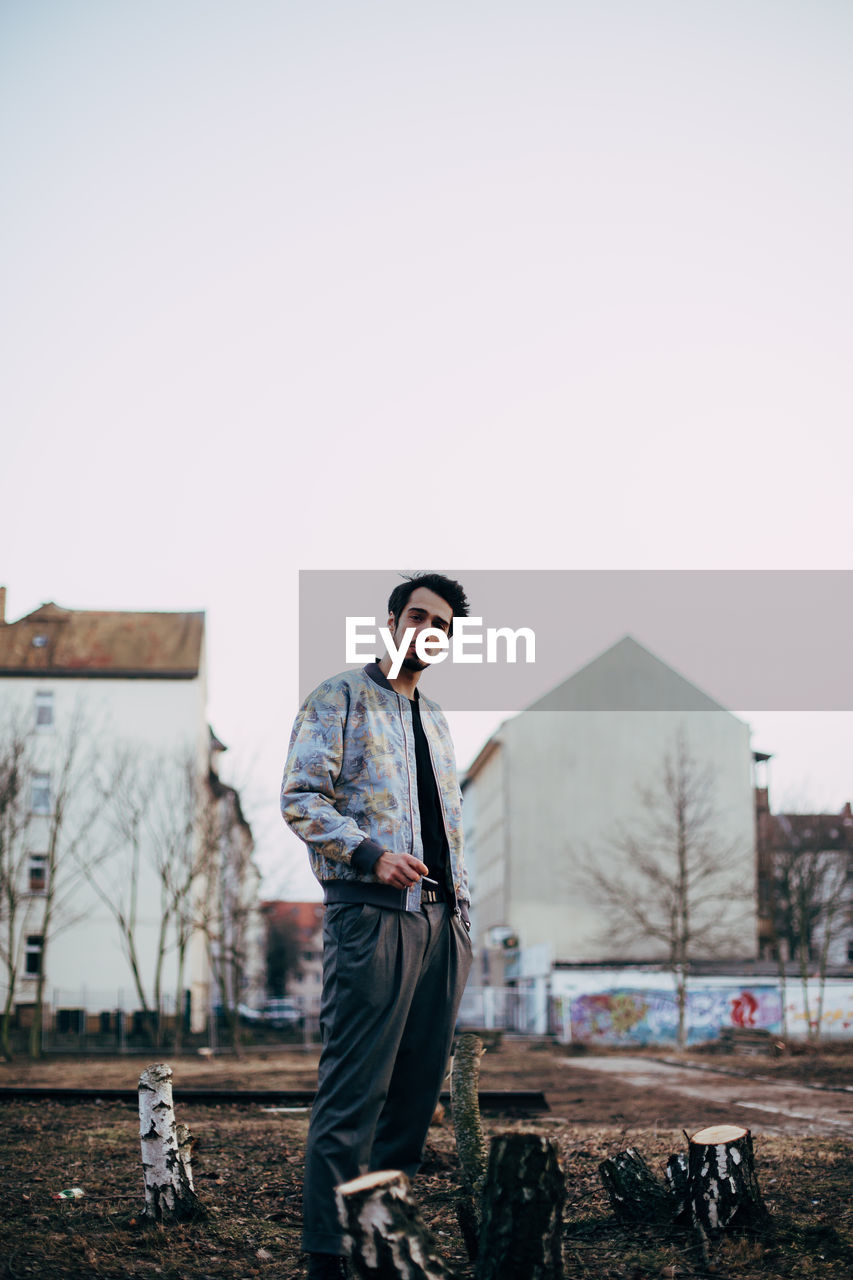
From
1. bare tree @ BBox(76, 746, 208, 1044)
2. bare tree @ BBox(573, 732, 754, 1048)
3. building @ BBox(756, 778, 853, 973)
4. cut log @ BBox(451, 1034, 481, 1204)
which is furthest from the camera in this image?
building @ BBox(756, 778, 853, 973)

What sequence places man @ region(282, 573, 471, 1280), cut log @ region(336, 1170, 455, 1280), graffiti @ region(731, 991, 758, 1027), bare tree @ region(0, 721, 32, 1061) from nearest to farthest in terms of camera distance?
cut log @ region(336, 1170, 455, 1280), man @ region(282, 573, 471, 1280), bare tree @ region(0, 721, 32, 1061), graffiti @ region(731, 991, 758, 1027)

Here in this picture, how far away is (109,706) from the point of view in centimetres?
4097

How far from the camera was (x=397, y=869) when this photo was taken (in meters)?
3.26

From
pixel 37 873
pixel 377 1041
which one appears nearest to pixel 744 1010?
pixel 37 873

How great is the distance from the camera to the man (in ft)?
10.7

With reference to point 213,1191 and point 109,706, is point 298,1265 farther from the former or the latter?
point 109,706

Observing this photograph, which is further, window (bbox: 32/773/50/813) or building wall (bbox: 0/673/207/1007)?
window (bbox: 32/773/50/813)

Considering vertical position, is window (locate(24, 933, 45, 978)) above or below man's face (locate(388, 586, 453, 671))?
below

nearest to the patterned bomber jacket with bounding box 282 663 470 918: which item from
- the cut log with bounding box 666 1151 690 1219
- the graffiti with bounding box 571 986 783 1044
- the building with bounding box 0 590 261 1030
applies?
the cut log with bounding box 666 1151 690 1219

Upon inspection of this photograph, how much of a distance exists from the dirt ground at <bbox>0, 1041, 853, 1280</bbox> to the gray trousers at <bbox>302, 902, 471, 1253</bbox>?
464 mm

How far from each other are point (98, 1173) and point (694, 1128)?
404 cm

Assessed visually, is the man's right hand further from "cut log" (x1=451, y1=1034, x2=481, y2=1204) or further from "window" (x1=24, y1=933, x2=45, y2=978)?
"window" (x1=24, y1=933, x2=45, y2=978)

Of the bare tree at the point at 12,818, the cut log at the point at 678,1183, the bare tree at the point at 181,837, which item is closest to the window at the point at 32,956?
the bare tree at the point at 181,837

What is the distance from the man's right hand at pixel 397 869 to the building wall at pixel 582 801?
4469 cm
